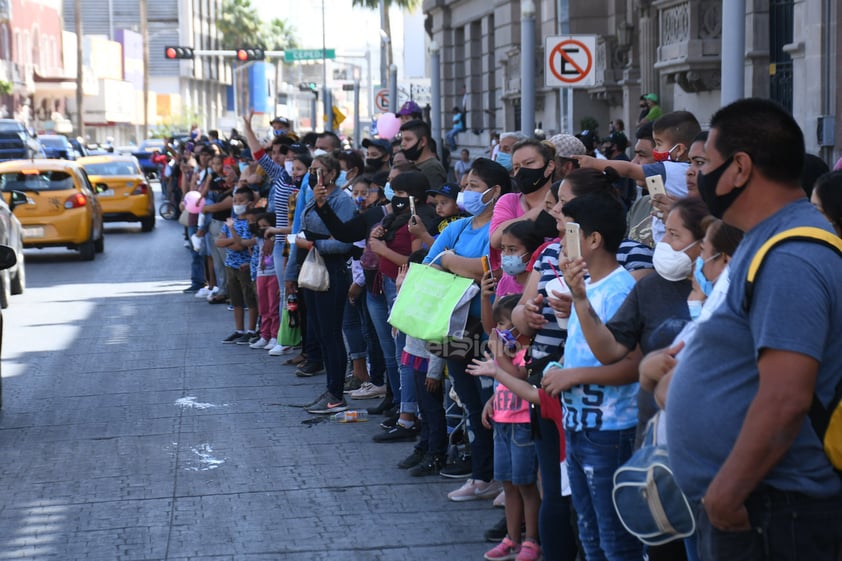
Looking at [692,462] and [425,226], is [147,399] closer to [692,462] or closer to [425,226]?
[425,226]

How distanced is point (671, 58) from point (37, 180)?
37.9 ft

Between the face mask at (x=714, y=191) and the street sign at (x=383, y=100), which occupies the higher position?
the street sign at (x=383, y=100)

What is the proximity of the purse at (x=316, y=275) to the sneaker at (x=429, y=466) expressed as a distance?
92.8 inches

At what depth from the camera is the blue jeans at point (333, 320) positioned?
408 inches

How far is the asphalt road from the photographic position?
22.7ft

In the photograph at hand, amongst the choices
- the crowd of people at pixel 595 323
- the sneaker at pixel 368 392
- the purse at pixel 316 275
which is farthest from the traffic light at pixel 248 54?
the purse at pixel 316 275

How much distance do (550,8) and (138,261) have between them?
11059mm

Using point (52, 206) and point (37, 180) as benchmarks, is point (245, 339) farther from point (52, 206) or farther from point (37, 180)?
point (37, 180)

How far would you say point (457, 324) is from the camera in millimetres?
7570

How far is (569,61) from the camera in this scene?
47.7 feet

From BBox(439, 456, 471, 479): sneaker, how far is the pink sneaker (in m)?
1.81

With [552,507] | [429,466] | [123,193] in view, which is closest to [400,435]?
[429,466]

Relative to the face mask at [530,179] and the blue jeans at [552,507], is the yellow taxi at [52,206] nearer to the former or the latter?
the face mask at [530,179]

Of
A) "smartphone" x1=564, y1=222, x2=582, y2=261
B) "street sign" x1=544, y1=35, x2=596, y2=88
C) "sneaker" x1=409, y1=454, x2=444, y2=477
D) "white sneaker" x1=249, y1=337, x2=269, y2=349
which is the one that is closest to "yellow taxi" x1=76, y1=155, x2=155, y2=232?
"white sneaker" x1=249, y1=337, x2=269, y2=349
